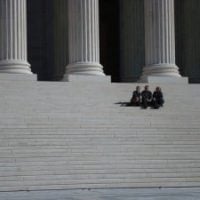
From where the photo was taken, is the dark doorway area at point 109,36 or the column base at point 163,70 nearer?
the column base at point 163,70

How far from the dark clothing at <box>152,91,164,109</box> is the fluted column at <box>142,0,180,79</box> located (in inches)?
362

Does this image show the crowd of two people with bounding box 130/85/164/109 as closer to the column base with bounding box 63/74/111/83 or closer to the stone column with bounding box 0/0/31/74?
the column base with bounding box 63/74/111/83

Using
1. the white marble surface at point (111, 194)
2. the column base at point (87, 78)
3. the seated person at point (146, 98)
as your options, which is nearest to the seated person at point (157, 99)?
the seated person at point (146, 98)

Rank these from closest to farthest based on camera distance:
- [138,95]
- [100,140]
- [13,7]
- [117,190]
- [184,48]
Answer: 1. [117,190]
2. [100,140]
3. [138,95]
4. [13,7]
5. [184,48]

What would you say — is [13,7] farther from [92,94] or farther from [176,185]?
[176,185]

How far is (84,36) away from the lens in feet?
191

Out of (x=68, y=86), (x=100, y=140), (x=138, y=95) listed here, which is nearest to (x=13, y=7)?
(x=68, y=86)

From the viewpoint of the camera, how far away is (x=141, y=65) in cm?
7031

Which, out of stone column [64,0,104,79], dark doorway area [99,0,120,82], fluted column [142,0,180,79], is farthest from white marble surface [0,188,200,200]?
dark doorway area [99,0,120,82]

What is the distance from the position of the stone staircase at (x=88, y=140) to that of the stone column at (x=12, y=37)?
9.56ft

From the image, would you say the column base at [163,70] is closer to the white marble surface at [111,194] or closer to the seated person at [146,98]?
the seated person at [146,98]

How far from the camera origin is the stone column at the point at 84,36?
58219 millimetres

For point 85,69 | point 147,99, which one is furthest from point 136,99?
point 85,69

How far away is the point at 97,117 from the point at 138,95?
5320 millimetres
